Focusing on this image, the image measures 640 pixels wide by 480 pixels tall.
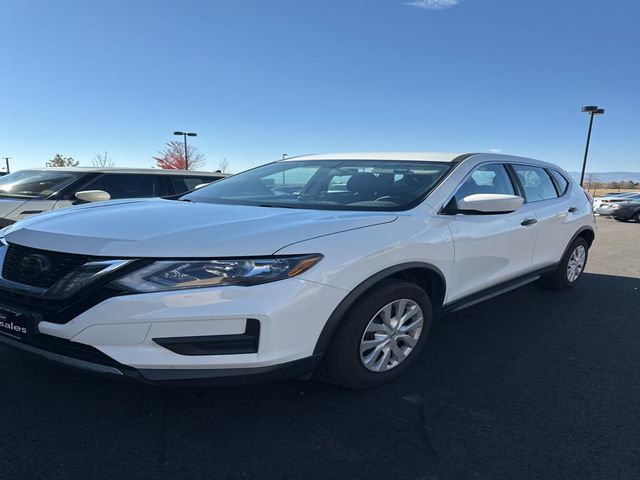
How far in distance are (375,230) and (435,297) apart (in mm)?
842

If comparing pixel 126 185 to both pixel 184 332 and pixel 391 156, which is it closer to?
pixel 391 156

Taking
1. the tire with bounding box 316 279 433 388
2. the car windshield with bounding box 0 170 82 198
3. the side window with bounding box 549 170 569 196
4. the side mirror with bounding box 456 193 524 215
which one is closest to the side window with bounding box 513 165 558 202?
the side window with bounding box 549 170 569 196

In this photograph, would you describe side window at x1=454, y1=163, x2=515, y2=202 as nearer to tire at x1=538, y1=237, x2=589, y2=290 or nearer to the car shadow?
the car shadow

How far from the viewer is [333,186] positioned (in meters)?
3.67

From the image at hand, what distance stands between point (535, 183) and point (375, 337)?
2685 mm

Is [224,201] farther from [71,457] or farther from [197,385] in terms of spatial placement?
[71,457]

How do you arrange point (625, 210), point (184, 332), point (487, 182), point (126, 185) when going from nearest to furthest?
point (184, 332) → point (487, 182) → point (126, 185) → point (625, 210)

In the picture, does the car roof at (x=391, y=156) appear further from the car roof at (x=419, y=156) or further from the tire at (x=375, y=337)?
the tire at (x=375, y=337)

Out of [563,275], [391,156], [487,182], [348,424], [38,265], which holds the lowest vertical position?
[348,424]

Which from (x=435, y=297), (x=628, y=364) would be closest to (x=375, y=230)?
(x=435, y=297)

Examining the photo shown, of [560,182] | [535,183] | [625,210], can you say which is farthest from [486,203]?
[625,210]

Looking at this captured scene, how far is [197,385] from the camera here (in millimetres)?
2205

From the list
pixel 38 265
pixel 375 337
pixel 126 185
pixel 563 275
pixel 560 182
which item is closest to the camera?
pixel 38 265

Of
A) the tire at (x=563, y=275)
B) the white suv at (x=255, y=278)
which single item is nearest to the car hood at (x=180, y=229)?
the white suv at (x=255, y=278)
